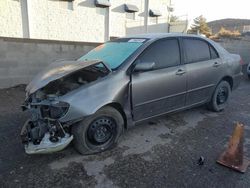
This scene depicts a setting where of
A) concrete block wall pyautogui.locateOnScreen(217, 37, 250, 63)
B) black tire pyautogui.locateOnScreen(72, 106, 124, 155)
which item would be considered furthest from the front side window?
concrete block wall pyautogui.locateOnScreen(217, 37, 250, 63)

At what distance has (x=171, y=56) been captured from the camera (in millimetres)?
3947

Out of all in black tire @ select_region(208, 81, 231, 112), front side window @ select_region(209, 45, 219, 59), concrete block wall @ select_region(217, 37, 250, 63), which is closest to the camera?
front side window @ select_region(209, 45, 219, 59)

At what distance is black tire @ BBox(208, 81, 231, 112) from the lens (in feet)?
16.0

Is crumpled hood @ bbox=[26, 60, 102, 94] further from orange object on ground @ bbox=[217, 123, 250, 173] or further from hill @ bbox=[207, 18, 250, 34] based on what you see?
hill @ bbox=[207, 18, 250, 34]

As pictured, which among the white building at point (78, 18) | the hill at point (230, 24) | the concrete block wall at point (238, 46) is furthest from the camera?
the hill at point (230, 24)

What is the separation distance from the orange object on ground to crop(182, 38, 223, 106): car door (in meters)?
1.39

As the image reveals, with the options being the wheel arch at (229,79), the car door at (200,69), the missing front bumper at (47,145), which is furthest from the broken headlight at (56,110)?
the wheel arch at (229,79)

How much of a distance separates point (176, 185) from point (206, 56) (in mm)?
2836

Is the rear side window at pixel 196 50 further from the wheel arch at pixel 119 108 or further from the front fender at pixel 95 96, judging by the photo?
the wheel arch at pixel 119 108

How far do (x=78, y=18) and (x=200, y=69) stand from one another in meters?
11.3

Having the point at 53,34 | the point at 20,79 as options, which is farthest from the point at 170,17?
the point at 20,79

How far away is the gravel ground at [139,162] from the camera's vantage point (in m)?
2.69

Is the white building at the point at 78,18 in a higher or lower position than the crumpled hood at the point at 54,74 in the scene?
higher

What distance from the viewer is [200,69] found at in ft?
14.2
